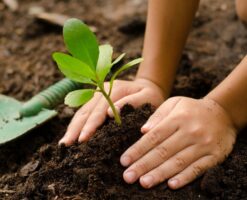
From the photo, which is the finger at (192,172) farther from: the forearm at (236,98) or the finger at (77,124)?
the finger at (77,124)

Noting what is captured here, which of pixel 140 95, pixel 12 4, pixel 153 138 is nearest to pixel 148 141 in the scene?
pixel 153 138

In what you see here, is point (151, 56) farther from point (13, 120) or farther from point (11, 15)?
point (11, 15)

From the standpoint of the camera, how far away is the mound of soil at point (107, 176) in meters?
1.33

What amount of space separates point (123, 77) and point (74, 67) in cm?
76

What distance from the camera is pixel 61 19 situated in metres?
2.39

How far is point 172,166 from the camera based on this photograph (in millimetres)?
1369

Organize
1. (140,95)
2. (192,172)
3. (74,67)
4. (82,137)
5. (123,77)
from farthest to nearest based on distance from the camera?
(123,77) → (140,95) → (82,137) → (192,172) → (74,67)

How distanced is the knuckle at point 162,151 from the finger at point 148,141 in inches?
0.7

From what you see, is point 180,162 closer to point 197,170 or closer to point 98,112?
point 197,170

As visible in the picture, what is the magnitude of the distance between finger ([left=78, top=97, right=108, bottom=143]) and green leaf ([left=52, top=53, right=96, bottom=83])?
22 centimetres

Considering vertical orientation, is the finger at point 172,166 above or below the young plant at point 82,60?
below

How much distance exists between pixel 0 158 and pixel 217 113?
2.40ft

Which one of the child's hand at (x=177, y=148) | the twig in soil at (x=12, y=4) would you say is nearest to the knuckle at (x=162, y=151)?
the child's hand at (x=177, y=148)

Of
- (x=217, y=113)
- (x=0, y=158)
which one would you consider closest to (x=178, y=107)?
(x=217, y=113)
